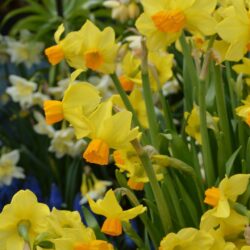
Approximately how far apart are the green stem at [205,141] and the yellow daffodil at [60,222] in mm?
203

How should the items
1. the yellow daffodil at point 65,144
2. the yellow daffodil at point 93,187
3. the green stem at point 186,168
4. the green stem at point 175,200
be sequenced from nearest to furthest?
the green stem at point 186,168
the green stem at point 175,200
the yellow daffodil at point 93,187
the yellow daffodil at point 65,144

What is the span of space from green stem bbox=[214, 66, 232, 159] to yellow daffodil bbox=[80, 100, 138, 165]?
21 centimetres

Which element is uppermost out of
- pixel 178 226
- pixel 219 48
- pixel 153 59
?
pixel 219 48

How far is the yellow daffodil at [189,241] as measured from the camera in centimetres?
79

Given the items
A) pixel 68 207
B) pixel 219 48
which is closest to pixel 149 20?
pixel 219 48

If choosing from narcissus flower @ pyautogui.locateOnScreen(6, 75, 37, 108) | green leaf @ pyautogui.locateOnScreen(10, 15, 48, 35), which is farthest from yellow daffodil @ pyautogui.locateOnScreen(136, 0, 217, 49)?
green leaf @ pyautogui.locateOnScreen(10, 15, 48, 35)

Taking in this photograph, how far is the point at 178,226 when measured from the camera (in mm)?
945

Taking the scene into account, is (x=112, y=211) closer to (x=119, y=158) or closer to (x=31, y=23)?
(x=119, y=158)

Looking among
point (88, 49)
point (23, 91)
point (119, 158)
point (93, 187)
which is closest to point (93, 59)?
point (88, 49)

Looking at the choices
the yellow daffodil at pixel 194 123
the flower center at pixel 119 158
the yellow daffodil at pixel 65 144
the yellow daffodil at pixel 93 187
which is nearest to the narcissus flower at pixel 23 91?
the yellow daffodil at pixel 65 144

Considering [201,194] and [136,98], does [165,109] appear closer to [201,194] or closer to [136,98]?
[136,98]

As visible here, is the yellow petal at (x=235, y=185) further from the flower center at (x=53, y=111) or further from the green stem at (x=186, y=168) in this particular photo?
the flower center at (x=53, y=111)

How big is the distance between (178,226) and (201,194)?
5 centimetres

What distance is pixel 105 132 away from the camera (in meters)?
0.76
